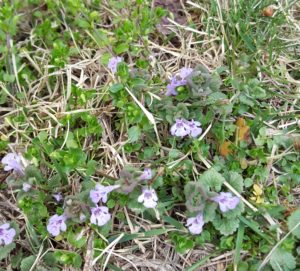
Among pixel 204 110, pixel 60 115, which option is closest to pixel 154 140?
pixel 204 110

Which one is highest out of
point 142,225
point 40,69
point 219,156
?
point 40,69

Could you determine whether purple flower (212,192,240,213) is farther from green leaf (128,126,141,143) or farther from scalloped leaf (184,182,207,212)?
green leaf (128,126,141,143)

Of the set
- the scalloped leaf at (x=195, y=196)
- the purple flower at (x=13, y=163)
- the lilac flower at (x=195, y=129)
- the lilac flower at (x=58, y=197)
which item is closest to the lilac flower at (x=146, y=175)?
the scalloped leaf at (x=195, y=196)

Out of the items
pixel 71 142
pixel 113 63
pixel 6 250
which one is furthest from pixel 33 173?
pixel 113 63

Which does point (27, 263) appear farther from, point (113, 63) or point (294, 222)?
point (294, 222)

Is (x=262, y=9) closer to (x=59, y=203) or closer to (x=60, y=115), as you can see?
(x=60, y=115)

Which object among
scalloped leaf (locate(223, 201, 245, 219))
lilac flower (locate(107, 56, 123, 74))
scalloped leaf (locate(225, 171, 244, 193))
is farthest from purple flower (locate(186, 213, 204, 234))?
lilac flower (locate(107, 56, 123, 74))
